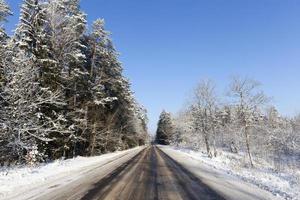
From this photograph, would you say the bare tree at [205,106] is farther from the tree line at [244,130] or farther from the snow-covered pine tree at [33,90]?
the snow-covered pine tree at [33,90]

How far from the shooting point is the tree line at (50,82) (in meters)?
16.3

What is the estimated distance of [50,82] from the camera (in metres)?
22.0

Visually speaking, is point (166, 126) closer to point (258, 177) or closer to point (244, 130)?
point (244, 130)

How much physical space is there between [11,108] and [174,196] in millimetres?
11271

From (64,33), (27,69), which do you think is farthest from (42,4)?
(27,69)

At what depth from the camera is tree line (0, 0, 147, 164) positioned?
16297mm

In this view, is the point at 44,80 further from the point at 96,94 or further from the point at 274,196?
the point at 274,196

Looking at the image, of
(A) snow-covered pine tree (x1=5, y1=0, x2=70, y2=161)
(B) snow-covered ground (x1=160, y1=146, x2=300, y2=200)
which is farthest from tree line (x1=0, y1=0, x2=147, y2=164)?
(B) snow-covered ground (x1=160, y1=146, x2=300, y2=200)

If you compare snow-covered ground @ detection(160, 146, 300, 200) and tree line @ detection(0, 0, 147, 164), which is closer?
snow-covered ground @ detection(160, 146, 300, 200)

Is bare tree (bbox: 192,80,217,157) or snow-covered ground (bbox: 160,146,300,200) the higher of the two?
bare tree (bbox: 192,80,217,157)

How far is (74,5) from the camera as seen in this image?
1104 inches

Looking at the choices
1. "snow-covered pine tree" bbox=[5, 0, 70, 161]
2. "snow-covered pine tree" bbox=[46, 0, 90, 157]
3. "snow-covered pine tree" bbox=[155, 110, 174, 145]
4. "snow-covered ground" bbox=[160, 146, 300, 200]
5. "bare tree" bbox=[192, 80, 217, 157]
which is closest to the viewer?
"snow-covered ground" bbox=[160, 146, 300, 200]

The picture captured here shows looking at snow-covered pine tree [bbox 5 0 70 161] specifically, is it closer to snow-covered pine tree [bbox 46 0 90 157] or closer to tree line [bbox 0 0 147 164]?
tree line [bbox 0 0 147 164]

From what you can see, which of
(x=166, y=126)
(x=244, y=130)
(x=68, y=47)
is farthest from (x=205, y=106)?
(x=166, y=126)
